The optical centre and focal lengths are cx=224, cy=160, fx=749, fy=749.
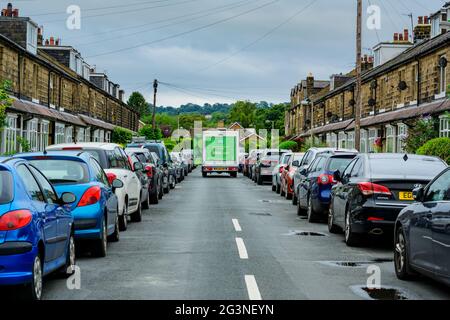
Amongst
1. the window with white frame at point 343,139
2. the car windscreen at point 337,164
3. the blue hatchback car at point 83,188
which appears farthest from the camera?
the window with white frame at point 343,139

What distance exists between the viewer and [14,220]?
7340 millimetres

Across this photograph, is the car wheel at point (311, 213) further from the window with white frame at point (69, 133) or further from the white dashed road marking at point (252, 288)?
the window with white frame at point (69, 133)

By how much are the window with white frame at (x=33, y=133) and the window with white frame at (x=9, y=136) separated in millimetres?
2500

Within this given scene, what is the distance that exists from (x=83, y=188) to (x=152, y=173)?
11.8 metres

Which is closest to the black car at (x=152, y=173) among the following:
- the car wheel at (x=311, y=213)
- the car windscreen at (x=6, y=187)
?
the car wheel at (x=311, y=213)

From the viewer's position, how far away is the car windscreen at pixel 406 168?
40.9ft

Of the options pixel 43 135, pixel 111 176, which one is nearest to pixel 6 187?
pixel 111 176

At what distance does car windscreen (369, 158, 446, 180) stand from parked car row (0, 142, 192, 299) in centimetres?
447

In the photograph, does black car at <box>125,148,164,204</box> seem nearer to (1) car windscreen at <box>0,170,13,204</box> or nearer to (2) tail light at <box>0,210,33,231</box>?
(1) car windscreen at <box>0,170,13,204</box>

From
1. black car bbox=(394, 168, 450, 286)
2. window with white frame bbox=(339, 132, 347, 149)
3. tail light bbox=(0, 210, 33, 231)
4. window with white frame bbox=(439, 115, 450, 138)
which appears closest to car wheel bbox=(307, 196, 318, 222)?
black car bbox=(394, 168, 450, 286)

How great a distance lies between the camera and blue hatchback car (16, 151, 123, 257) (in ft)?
36.1

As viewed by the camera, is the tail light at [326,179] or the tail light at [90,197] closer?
the tail light at [90,197]

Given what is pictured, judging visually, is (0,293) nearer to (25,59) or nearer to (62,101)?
(25,59)
